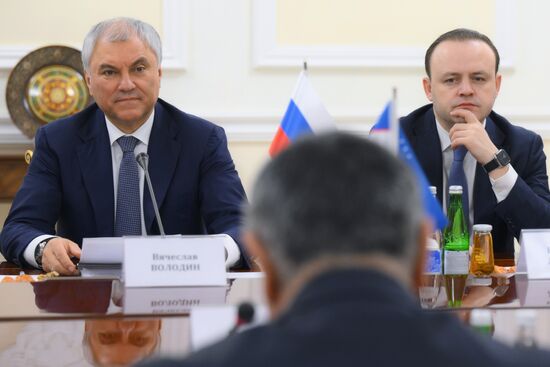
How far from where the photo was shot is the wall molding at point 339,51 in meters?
4.55

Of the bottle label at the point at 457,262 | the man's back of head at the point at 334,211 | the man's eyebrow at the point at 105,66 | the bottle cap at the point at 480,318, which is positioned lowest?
the bottle cap at the point at 480,318

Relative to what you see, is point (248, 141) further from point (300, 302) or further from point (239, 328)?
point (300, 302)

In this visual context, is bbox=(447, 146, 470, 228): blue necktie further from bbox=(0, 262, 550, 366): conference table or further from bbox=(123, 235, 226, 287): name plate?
bbox=(123, 235, 226, 287): name plate

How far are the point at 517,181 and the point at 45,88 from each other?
2.20m

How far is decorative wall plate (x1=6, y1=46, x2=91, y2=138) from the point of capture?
4.26m

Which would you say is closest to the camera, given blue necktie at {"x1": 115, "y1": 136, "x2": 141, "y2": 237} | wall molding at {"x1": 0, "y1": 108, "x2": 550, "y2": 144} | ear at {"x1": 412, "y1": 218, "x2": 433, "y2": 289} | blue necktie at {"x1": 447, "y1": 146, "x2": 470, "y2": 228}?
ear at {"x1": 412, "y1": 218, "x2": 433, "y2": 289}

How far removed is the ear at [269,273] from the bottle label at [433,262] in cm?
158

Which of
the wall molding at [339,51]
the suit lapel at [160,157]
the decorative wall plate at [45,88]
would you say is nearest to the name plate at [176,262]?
the suit lapel at [160,157]

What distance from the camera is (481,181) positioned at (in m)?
3.19

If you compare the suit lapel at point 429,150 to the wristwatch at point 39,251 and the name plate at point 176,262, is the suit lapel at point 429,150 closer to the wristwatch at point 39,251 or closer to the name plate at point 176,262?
the name plate at point 176,262

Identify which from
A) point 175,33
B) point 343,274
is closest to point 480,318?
point 343,274

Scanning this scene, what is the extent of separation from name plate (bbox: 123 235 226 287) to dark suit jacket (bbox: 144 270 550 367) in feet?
4.38

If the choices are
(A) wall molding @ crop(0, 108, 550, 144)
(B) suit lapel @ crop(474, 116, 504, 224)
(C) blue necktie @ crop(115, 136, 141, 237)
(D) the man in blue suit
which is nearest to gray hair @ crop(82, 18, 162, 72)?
(D) the man in blue suit

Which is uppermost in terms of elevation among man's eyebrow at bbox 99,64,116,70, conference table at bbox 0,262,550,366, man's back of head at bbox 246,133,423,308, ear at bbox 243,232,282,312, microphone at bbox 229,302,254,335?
man's eyebrow at bbox 99,64,116,70
